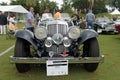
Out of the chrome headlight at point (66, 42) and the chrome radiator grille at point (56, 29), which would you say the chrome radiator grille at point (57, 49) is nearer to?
the chrome headlight at point (66, 42)

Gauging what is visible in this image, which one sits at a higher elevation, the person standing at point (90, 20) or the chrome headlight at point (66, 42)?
the chrome headlight at point (66, 42)

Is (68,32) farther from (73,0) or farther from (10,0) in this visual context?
(10,0)

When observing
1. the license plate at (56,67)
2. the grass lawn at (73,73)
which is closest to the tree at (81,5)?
the grass lawn at (73,73)

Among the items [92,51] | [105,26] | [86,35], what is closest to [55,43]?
[86,35]

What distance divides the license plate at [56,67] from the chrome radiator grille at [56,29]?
125 centimetres

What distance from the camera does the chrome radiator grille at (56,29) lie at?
8.57 m

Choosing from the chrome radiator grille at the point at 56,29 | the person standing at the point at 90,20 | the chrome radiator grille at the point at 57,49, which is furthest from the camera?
the person standing at the point at 90,20

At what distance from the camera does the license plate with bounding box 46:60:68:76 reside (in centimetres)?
740

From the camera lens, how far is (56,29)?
8.59 metres

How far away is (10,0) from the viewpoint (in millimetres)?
96688

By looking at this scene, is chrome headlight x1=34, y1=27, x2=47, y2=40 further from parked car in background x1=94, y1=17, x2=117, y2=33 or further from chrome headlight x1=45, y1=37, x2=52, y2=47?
parked car in background x1=94, y1=17, x2=117, y2=33

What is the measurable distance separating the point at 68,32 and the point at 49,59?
1.08 m

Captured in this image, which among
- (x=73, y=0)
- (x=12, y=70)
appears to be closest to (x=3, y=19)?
(x=12, y=70)

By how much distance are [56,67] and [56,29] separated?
1493mm
